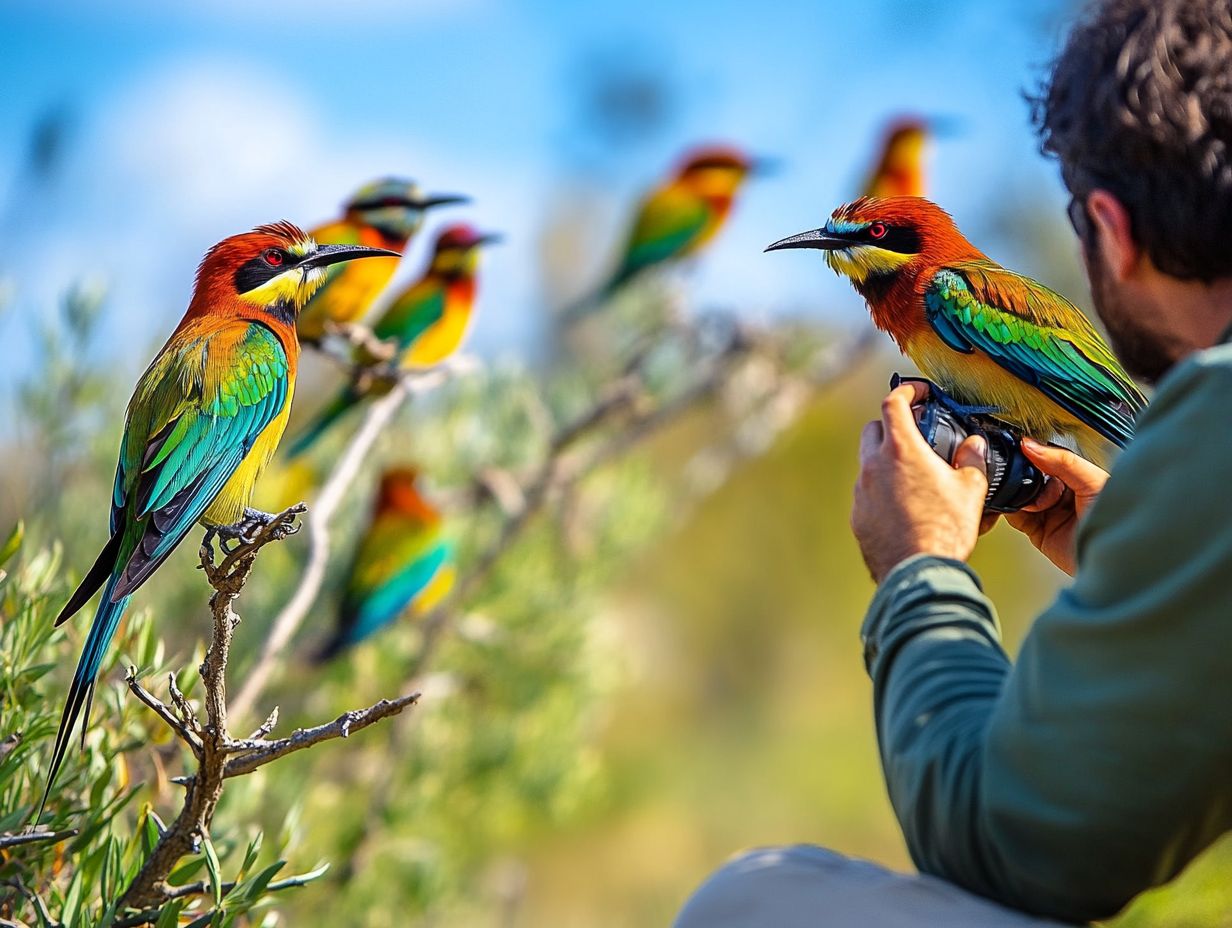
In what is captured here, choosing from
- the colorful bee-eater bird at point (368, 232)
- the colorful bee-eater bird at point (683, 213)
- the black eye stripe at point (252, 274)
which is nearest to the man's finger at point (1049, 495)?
the black eye stripe at point (252, 274)

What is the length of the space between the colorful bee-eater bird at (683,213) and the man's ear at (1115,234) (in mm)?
4892

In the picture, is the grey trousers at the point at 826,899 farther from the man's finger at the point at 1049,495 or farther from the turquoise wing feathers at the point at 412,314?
the turquoise wing feathers at the point at 412,314

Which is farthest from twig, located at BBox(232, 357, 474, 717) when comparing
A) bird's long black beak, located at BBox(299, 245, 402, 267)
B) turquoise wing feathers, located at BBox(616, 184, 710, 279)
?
turquoise wing feathers, located at BBox(616, 184, 710, 279)

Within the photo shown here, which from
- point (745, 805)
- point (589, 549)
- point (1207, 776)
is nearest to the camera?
point (1207, 776)

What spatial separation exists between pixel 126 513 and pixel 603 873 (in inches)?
322

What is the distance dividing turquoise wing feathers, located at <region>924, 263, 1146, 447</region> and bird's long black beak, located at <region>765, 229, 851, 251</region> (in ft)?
0.45

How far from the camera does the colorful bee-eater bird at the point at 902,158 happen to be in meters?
6.09

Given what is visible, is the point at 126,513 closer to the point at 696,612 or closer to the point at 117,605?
the point at 117,605

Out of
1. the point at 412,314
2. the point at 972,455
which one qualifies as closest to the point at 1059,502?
the point at 972,455

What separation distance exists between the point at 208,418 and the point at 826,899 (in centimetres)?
96

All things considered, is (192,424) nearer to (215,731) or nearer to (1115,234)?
(215,731)

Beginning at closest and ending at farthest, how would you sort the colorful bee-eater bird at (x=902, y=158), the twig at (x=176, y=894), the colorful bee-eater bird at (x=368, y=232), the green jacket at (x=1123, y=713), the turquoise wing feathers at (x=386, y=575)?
the green jacket at (x=1123, y=713) → the twig at (x=176, y=894) → the colorful bee-eater bird at (x=368, y=232) → the turquoise wing feathers at (x=386, y=575) → the colorful bee-eater bird at (x=902, y=158)

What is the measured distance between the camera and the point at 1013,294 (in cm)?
191

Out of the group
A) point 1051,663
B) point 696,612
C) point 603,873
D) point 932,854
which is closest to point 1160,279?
point 1051,663
